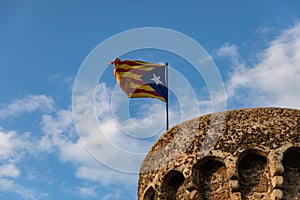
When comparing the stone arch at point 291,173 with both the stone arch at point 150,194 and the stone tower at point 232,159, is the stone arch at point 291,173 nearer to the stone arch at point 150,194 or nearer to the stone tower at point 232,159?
the stone tower at point 232,159

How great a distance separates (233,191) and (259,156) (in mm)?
1284

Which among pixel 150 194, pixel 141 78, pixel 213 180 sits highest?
pixel 141 78

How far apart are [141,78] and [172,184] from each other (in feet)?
23.0

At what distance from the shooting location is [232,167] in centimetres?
1483

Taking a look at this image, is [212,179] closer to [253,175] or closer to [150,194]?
[253,175]

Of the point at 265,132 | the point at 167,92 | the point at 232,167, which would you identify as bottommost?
the point at 232,167

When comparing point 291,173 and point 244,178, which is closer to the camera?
point 291,173

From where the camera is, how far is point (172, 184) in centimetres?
1612

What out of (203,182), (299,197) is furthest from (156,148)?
(299,197)

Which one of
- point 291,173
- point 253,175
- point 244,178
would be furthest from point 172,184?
point 291,173

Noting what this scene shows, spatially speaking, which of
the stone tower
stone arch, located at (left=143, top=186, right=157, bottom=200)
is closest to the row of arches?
the stone tower

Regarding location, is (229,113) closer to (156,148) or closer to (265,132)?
(265,132)

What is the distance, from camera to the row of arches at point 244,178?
14555 millimetres

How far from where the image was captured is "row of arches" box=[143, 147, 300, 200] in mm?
14555
